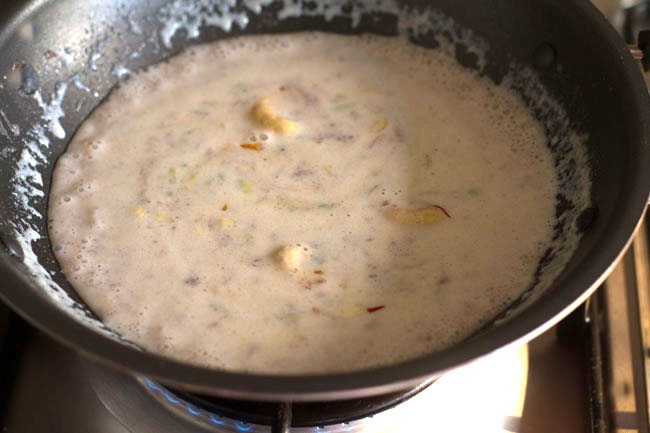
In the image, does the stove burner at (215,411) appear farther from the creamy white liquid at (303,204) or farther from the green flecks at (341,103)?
the green flecks at (341,103)

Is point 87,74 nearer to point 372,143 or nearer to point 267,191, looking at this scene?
point 267,191

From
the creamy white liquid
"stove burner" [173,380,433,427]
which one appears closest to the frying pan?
the creamy white liquid

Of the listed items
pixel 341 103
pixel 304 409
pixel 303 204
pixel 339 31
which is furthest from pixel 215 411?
pixel 339 31

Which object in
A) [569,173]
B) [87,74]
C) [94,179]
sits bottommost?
[94,179]

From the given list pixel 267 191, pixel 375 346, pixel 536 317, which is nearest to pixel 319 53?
pixel 267 191

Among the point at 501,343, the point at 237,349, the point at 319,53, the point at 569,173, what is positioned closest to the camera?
the point at 501,343

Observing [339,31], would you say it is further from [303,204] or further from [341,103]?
[303,204]

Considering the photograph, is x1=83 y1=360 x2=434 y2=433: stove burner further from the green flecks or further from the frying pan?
the green flecks
